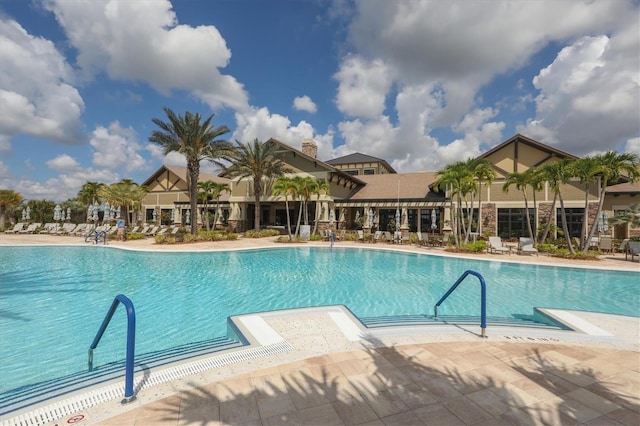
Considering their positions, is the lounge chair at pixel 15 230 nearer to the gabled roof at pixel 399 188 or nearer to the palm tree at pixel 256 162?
the palm tree at pixel 256 162

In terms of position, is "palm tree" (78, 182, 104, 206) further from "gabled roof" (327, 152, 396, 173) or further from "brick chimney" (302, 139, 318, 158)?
"gabled roof" (327, 152, 396, 173)

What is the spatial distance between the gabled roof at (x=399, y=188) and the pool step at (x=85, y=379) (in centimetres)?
2493

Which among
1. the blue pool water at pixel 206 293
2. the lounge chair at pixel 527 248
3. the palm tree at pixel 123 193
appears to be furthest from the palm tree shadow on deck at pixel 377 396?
the palm tree at pixel 123 193

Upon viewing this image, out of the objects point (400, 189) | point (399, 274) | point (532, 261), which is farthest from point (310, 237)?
point (532, 261)

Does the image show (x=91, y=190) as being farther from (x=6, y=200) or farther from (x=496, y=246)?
(x=496, y=246)

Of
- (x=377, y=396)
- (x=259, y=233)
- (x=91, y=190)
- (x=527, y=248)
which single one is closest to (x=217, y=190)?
(x=259, y=233)

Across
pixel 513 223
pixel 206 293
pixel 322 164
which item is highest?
pixel 322 164

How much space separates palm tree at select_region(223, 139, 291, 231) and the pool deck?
24.0m

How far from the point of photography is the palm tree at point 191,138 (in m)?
23.7

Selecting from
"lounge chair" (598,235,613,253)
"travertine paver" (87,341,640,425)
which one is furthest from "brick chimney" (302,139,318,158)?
"travertine paver" (87,341,640,425)

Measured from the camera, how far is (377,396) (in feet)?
11.4

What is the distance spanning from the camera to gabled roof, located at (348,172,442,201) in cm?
2909

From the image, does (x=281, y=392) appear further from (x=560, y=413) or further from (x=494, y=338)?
(x=494, y=338)

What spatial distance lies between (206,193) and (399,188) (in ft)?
67.6
